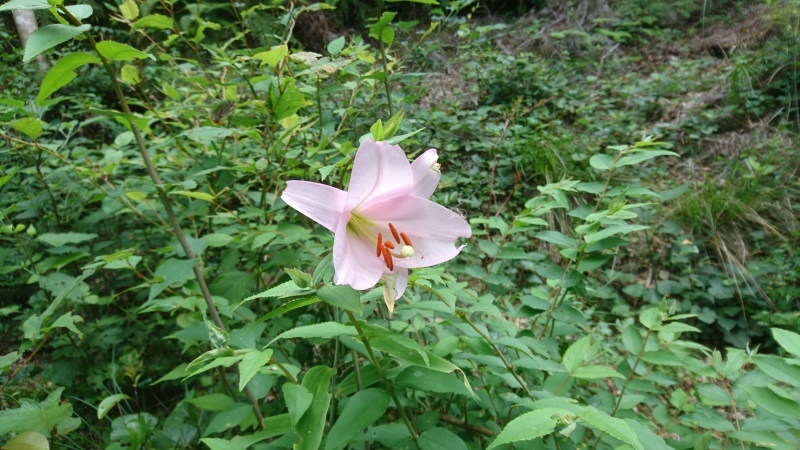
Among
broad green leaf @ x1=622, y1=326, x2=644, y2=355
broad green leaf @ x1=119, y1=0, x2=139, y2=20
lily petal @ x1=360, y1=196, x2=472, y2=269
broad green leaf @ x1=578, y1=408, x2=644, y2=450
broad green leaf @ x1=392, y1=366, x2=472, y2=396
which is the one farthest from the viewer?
broad green leaf @ x1=119, y1=0, x2=139, y2=20

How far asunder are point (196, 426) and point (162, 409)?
66cm

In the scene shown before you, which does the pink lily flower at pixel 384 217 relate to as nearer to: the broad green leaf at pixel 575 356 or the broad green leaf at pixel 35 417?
the broad green leaf at pixel 575 356

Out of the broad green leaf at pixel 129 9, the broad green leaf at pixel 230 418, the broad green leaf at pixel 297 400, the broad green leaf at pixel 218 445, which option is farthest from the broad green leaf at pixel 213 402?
the broad green leaf at pixel 129 9

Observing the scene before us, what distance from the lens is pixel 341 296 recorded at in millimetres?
630

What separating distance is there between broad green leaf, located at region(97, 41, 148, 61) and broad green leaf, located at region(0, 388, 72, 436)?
2.59ft

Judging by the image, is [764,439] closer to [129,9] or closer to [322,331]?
[322,331]

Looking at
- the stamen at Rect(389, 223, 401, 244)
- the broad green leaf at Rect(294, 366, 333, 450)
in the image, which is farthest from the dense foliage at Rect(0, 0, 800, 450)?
the stamen at Rect(389, 223, 401, 244)

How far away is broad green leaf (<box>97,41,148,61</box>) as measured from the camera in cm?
86

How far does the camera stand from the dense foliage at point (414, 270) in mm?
922

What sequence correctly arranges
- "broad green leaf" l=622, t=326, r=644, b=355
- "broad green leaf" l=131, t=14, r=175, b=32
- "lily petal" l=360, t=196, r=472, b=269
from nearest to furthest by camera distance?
"lily petal" l=360, t=196, r=472, b=269 < "broad green leaf" l=131, t=14, r=175, b=32 < "broad green leaf" l=622, t=326, r=644, b=355

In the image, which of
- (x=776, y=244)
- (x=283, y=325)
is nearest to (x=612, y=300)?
(x=776, y=244)

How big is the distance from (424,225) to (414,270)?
7.3 inches

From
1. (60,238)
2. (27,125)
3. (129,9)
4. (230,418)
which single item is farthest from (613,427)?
(60,238)

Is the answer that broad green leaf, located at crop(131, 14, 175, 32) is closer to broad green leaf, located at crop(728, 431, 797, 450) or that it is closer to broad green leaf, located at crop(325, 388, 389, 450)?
broad green leaf, located at crop(325, 388, 389, 450)
